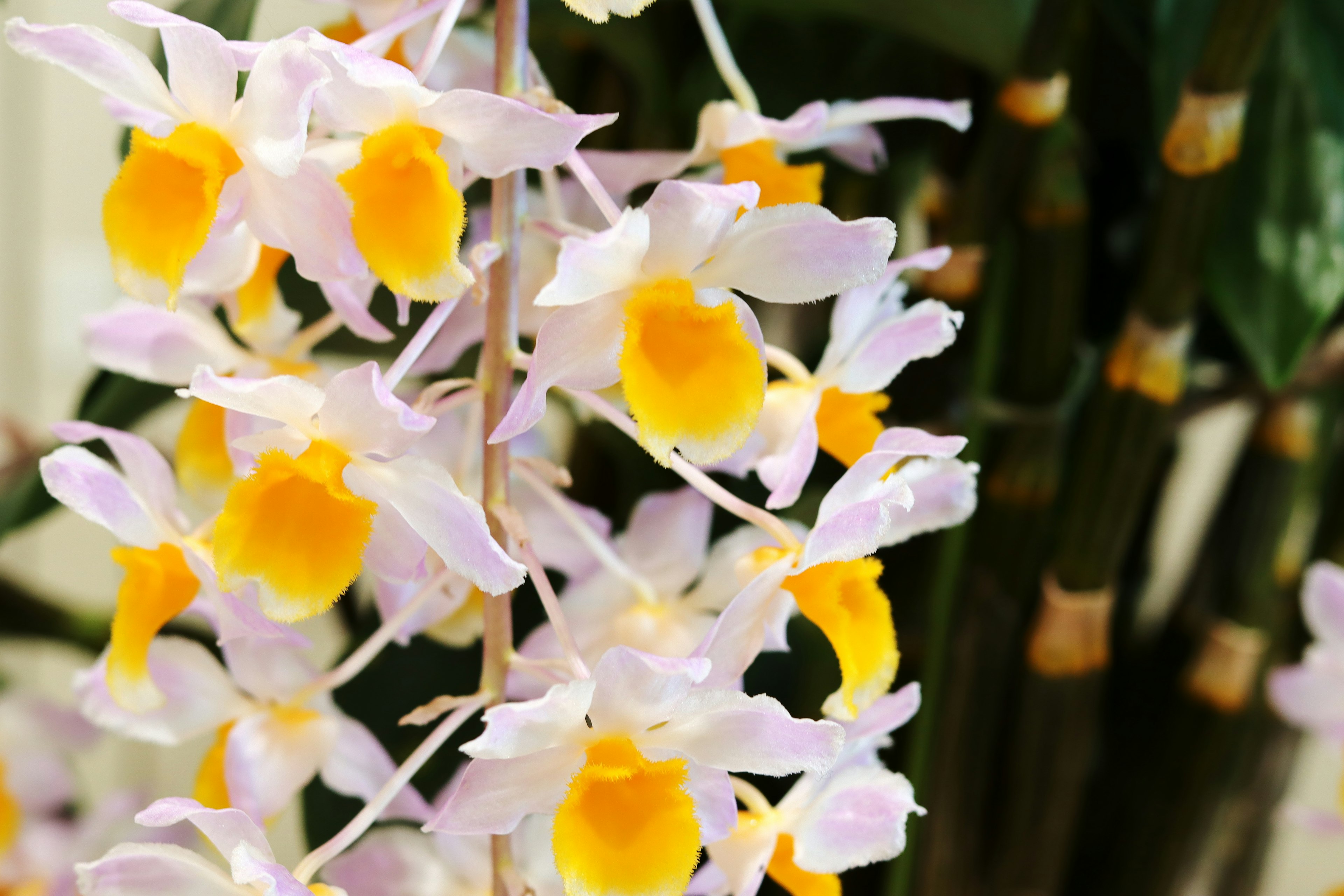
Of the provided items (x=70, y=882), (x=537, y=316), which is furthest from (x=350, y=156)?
(x=70, y=882)

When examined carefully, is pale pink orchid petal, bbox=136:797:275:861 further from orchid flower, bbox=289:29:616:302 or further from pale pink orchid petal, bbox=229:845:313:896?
orchid flower, bbox=289:29:616:302

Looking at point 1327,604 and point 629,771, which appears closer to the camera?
point 629,771


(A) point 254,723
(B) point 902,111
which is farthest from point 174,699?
(B) point 902,111

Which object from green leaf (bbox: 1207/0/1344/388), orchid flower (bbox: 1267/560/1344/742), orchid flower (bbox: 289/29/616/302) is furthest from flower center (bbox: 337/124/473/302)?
orchid flower (bbox: 1267/560/1344/742)

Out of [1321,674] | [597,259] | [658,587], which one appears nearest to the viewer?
[597,259]

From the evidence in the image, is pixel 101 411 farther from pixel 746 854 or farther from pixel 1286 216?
pixel 1286 216

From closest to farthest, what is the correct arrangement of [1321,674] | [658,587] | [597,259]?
[597,259], [658,587], [1321,674]

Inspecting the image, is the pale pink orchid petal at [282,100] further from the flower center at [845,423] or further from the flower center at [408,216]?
the flower center at [845,423]

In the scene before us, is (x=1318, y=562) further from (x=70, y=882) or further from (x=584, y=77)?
(x=70, y=882)
